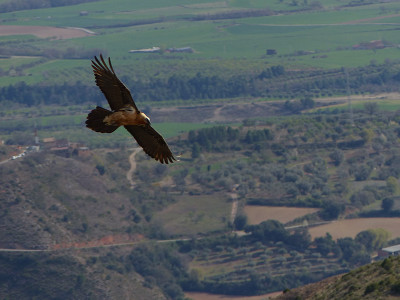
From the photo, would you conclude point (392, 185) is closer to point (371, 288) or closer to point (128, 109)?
point (371, 288)

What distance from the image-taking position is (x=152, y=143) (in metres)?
22.9

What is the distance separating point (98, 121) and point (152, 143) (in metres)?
2.03

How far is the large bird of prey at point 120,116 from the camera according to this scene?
20.6 meters

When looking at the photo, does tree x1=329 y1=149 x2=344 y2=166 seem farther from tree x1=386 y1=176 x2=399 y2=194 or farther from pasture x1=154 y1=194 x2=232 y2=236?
pasture x1=154 y1=194 x2=232 y2=236

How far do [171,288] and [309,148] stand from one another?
3863cm

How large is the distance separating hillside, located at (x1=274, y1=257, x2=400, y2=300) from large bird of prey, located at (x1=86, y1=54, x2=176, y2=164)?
22.4 m

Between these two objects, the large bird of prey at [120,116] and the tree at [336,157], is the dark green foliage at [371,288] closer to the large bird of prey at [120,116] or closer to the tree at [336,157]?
the large bird of prey at [120,116]

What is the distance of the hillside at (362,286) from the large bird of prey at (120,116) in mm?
22415

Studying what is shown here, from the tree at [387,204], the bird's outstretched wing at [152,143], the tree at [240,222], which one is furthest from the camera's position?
the tree at [387,204]

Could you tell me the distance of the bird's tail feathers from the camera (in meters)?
21.0

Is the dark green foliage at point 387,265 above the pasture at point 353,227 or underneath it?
above

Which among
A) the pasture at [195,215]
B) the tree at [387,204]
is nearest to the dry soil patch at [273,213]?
the pasture at [195,215]

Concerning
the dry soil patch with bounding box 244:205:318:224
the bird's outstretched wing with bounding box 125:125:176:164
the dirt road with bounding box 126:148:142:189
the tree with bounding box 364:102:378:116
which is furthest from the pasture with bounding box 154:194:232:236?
the bird's outstretched wing with bounding box 125:125:176:164

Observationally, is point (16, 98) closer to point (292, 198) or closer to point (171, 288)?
point (292, 198)
